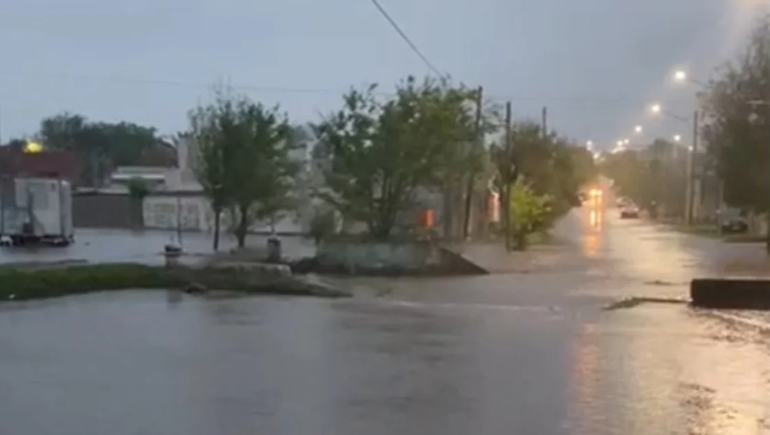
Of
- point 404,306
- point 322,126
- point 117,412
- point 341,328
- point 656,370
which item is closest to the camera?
point 117,412

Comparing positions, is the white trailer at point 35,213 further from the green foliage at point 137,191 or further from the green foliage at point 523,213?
the green foliage at point 137,191

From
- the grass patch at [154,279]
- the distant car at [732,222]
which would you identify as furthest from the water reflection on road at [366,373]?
the distant car at [732,222]

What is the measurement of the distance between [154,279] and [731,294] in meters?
12.2

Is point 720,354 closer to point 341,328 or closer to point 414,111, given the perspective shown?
point 341,328

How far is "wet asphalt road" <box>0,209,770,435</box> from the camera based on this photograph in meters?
11.5

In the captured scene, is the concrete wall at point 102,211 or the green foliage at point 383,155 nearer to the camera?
the green foliage at point 383,155

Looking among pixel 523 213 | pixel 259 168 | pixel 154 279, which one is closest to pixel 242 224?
pixel 259 168

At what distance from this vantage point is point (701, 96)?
74.1 metres

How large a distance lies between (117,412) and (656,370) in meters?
6.70

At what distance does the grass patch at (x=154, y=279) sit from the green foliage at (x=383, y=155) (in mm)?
9282

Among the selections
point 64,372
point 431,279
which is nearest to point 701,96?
point 431,279

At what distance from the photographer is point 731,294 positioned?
26516mm

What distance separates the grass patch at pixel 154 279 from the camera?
87.2ft

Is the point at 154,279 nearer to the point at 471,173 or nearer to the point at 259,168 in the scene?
the point at 259,168
